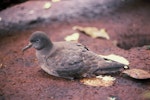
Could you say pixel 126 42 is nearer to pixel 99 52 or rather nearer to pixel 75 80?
pixel 99 52

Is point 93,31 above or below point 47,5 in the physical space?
below

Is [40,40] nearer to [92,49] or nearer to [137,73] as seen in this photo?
[92,49]

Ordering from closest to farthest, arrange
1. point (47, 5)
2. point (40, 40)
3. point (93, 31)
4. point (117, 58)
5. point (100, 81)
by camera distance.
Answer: point (100, 81), point (40, 40), point (117, 58), point (93, 31), point (47, 5)

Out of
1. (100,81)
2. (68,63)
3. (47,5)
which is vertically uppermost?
(47,5)

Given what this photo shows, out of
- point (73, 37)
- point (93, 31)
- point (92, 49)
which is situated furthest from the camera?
point (93, 31)

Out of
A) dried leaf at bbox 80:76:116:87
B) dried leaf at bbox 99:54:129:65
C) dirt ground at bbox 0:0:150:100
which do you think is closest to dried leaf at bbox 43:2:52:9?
dirt ground at bbox 0:0:150:100

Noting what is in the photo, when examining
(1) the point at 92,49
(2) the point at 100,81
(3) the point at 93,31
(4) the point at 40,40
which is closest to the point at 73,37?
(3) the point at 93,31

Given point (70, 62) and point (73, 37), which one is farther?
point (73, 37)
